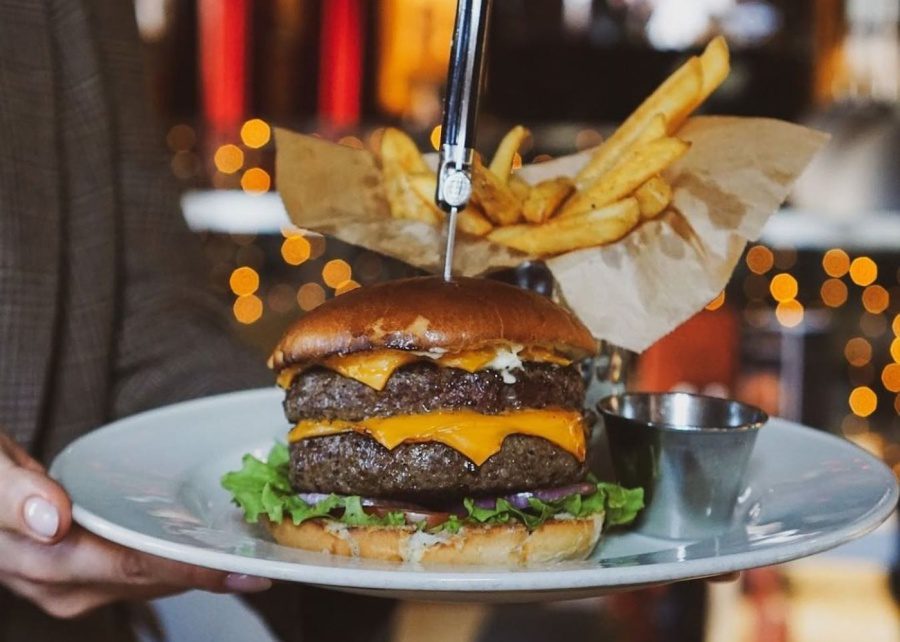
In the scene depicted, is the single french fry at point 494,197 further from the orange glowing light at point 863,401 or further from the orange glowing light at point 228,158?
the orange glowing light at point 228,158

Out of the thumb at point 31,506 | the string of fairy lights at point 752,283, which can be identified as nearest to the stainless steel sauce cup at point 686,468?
the thumb at point 31,506

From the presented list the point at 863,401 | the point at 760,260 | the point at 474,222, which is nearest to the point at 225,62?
the point at 760,260

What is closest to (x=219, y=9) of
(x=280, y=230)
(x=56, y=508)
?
(x=280, y=230)

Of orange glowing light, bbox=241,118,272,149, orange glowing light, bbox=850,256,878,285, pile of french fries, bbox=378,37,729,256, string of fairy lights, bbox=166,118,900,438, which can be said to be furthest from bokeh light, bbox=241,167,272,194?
pile of french fries, bbox=378,37,729,256

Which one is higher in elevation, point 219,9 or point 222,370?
point 219,9

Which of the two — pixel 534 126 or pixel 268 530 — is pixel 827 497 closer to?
pixel 268 530

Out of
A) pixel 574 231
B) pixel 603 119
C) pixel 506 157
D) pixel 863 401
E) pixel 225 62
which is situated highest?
pixel 225 62

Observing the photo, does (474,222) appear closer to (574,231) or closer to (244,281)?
(574,231)
